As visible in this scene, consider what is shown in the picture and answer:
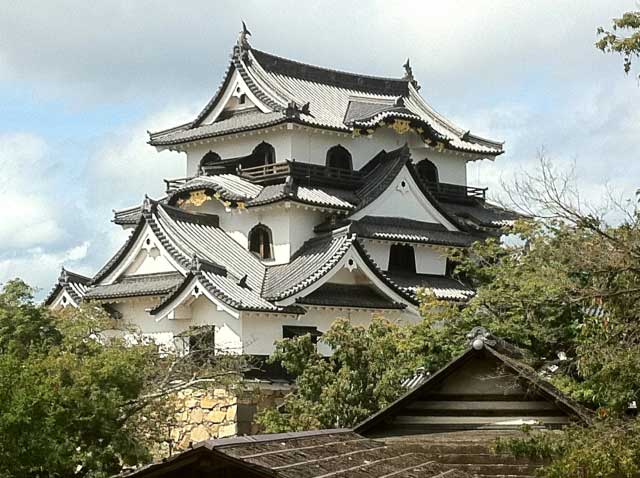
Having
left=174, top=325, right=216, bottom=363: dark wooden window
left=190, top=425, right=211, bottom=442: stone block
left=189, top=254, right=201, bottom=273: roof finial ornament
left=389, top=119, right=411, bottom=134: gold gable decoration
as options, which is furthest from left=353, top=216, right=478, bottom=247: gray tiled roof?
left=190, top=425, right=211, bottom=442: stone block

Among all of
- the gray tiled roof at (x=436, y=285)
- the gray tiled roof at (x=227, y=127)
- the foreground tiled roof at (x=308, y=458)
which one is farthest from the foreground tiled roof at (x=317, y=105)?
the foreground tiled roof at (x=308, y=458)

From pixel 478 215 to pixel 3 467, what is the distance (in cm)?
2604

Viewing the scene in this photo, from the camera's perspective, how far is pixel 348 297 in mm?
34281

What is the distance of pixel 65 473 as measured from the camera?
63.3 ft

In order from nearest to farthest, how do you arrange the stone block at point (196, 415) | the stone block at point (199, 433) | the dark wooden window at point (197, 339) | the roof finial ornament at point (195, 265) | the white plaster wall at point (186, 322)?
1. the stone block at point (199, 433)
2. the stone block at point (196, 415)
3. the dark wooden window at point (197, 339)
4. the roof finial ornament at point (195, 265)
5. the white plaster wall at point (186, 322)

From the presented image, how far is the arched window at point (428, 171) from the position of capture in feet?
136

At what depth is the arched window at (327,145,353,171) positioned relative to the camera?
38875 mm

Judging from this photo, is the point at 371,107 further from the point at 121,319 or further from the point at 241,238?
the point at 121,319

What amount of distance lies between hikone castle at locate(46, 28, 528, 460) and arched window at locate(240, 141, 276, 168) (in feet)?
0.18

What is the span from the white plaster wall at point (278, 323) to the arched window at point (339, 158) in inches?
242

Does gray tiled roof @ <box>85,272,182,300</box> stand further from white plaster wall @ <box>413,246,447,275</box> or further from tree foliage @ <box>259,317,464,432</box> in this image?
white plaster wall @ <box>413,246,447,275</box>

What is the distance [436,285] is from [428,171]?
5526mm

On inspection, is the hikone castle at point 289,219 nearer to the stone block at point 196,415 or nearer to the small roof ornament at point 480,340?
the stone block at point 196,415

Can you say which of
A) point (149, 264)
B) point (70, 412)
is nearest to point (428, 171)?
point (149, 264)
